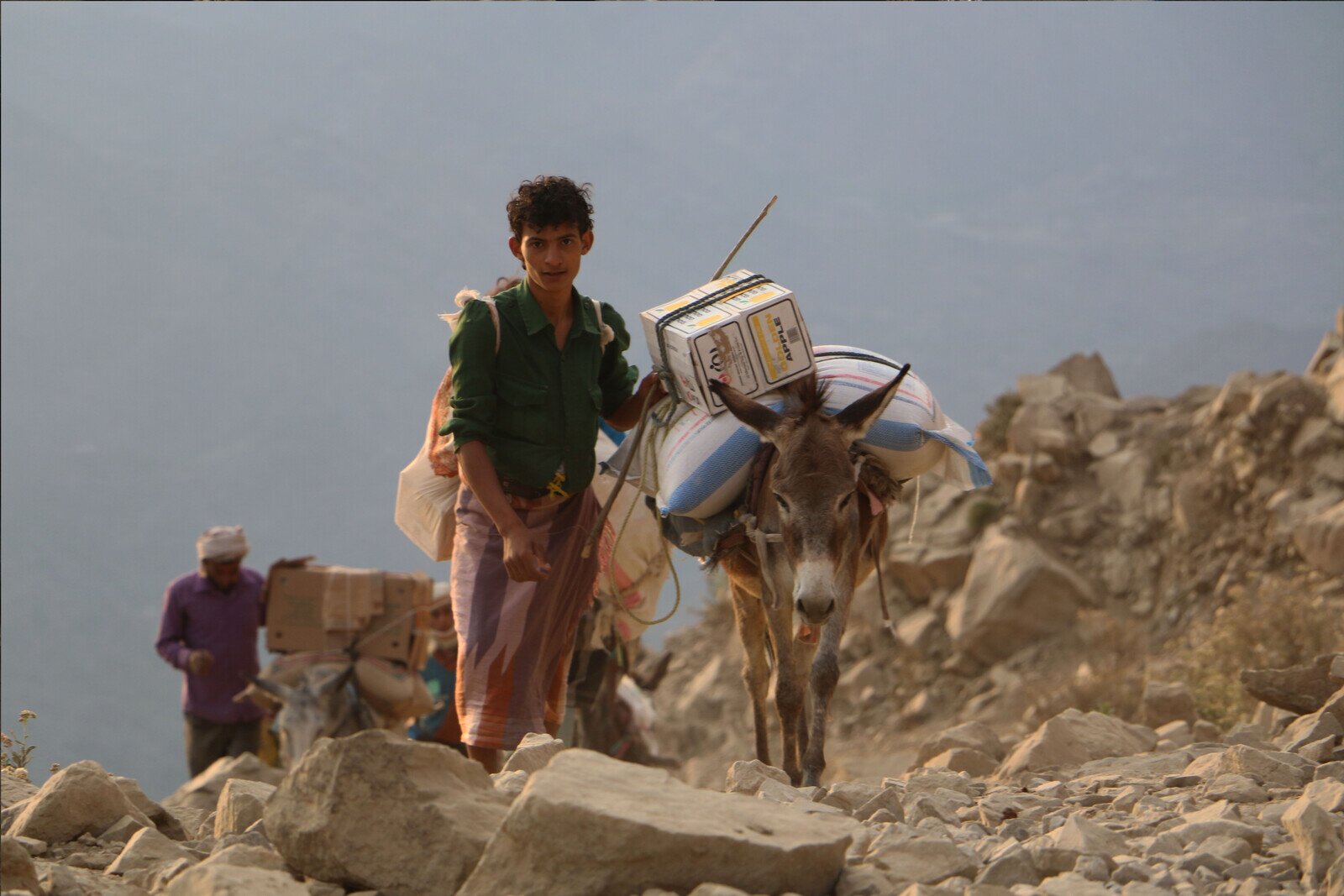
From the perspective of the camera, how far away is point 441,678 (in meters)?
12.8

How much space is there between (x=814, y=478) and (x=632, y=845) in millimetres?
2472

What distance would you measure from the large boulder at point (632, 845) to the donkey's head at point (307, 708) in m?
8.65

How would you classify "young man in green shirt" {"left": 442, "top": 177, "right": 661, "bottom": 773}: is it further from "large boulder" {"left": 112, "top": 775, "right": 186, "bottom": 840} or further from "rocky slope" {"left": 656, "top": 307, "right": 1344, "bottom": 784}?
"rocky slope" {"left": 656, "top": 307, "right": 1344, "bottom": 784}

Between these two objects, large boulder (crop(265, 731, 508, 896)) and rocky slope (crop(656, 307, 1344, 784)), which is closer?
large boulder (crop(265, 731, 508, 896))

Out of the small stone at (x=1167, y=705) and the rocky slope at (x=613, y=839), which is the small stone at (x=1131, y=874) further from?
the small stone at (x=1167, y=705)

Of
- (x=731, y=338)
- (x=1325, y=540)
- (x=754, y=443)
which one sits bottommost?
(x=1325, y=540)

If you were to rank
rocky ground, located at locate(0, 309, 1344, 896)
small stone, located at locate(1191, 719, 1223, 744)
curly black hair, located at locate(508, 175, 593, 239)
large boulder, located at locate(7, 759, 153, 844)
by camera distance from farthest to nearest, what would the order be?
small stone, located at locate(1191, 719, 1223, 744) → curly black hair, located at locate(508, 175, 593, 239) → large boulder, located at locate(7, 759, 153, 844) → rocky ground, located at locate(0, 309, 1344, 896)

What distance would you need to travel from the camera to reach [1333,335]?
15461 millimetres

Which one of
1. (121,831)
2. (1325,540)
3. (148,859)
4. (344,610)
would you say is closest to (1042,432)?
(1325,540)

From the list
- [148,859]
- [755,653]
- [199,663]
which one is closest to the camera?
[148,859]

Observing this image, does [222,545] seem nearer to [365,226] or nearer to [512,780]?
[512,780]

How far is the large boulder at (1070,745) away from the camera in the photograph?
6344 mm

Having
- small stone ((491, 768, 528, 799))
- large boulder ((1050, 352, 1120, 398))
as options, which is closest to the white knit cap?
small stone ((491, 768, 528, 799))

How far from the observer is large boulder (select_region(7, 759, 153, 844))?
4.19 m
